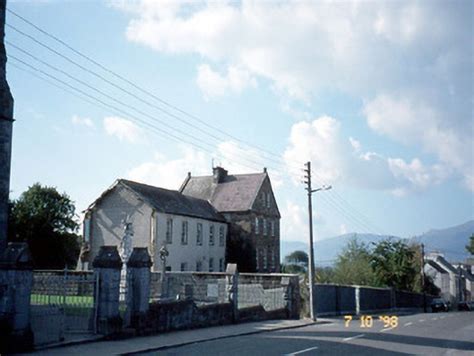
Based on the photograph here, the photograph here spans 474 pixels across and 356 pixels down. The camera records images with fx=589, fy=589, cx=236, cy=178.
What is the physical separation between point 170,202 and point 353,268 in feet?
57.3

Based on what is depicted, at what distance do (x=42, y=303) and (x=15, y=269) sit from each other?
3.40m

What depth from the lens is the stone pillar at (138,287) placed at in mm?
19453

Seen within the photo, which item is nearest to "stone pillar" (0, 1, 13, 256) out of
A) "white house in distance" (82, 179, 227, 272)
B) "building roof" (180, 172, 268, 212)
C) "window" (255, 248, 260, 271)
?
"white house in distance" (82, 179, 227, 272)

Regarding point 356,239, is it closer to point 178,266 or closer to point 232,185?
point 232,185

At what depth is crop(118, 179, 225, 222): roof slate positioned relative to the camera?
48.3 m

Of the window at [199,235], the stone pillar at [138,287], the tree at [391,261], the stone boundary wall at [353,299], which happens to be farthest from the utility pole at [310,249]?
the tree at [391,261]

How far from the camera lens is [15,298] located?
14.9 meters

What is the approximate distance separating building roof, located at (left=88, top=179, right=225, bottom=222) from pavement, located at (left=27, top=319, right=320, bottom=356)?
24231mm

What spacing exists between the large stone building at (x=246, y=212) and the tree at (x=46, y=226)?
1378 cm

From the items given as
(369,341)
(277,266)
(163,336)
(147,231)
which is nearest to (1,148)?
(163,336)

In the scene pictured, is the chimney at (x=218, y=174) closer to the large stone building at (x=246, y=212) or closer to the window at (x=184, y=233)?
the large stone building at (x=246, y=212)

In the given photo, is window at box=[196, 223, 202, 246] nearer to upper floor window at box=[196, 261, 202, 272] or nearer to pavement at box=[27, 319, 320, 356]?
upper floor window at box=[196, 261, 202, 272]

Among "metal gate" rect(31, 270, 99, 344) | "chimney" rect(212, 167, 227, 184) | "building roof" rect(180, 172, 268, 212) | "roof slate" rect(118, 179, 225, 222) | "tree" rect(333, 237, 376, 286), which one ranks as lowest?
"metal gate" rect(31, 270, 99, 344)

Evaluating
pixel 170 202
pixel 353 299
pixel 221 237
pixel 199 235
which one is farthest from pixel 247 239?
pixel 353 299
